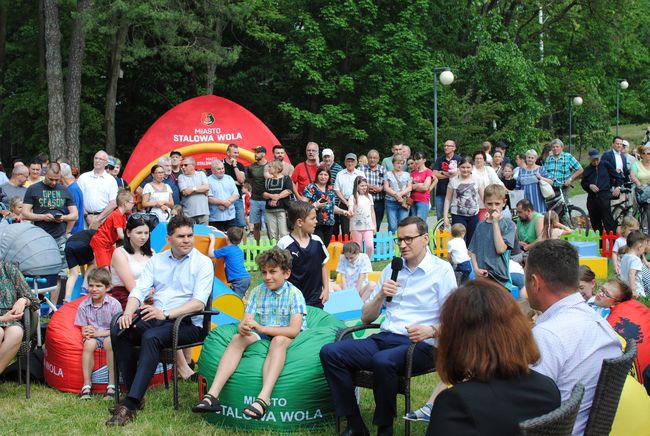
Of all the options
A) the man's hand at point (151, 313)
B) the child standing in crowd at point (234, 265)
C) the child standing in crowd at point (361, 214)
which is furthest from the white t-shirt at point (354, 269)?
the man's hand at point (151, 313)

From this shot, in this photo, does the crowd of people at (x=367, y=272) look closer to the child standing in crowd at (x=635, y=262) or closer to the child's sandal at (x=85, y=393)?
the child standing in crowd at (x=635, y=262)

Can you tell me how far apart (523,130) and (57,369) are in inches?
994

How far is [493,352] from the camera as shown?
2875 millimetres

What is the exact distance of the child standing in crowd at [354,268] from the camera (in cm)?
952

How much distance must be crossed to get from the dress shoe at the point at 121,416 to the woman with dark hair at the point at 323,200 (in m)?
6.23

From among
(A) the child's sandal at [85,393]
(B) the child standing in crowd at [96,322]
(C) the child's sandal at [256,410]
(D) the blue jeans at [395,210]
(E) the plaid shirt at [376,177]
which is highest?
(E) the plaid shirt at [376,177]

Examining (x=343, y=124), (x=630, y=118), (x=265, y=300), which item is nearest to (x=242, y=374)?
(x=265, y=300)

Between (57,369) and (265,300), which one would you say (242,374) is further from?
(57,369)

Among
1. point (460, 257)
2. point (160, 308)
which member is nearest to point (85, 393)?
point (160, 308)

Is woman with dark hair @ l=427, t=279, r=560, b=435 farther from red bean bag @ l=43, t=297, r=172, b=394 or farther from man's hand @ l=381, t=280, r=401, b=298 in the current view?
red bean bag @ l=43, t=297, r=172, b=394

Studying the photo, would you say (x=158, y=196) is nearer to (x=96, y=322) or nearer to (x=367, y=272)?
(x=367, y=272)

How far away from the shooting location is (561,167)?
560 inches

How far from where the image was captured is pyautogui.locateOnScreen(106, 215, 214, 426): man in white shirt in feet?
20.0

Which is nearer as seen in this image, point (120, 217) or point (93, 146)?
point (120, 217)
